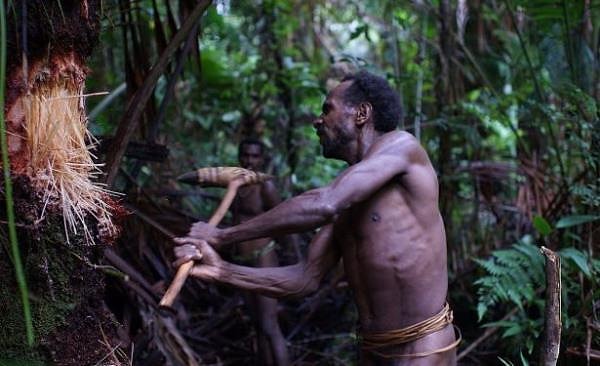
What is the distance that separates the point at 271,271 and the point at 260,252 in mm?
1806

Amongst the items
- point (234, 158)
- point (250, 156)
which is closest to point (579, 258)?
point (250, 156)

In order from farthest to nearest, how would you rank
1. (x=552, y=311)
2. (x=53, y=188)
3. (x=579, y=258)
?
(x=579, y=258) < (x=552, y=311) < (x=53, y=188)

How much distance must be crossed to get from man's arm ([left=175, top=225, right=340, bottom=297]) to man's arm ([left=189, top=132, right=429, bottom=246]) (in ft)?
0.23

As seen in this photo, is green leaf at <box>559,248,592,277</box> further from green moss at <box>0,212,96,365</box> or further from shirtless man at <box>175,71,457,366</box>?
green moss at <box>0,212,96,365</box>

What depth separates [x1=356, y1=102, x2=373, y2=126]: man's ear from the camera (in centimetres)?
273

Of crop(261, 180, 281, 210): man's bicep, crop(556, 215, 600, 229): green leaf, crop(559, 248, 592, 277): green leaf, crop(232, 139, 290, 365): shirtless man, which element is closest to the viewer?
crop(559, 248, 592, 277): green leaf

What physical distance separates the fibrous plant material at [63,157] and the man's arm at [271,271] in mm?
343

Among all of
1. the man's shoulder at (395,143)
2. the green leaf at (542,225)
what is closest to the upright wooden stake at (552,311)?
the man's shoulder at (395,143)

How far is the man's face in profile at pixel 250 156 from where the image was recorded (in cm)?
483

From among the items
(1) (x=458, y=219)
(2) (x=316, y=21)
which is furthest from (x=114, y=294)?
A: (2) (x=316, y=21)

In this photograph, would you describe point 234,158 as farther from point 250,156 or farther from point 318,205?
point 318,205

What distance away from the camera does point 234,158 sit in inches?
250

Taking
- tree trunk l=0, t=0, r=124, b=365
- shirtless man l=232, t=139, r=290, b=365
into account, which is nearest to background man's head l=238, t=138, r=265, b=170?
shirtless man l=232, t=139, r=290, b=365

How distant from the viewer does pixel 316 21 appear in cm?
838
